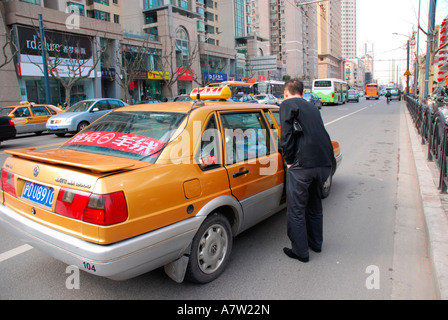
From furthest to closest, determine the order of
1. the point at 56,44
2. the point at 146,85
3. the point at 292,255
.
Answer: the point at 146,85 < the point at 56,44 < the point at 292,255

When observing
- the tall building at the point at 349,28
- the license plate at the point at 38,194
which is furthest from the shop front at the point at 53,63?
the tall building at the point at 349,28

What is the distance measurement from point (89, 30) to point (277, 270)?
34.1 metres

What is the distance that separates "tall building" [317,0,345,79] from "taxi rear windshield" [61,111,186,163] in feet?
408

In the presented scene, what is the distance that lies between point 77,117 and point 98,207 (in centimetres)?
1350

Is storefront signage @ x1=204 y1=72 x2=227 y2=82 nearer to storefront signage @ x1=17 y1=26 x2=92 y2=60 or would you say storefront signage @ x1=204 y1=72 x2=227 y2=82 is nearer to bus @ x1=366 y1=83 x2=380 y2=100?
storefront signage @ x1=17 y1=26 x2=92 y2=60

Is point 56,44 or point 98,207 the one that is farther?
point 56,44

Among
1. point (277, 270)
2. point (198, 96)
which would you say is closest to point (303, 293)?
point (277, 270)

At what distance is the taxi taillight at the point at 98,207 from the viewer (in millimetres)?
2324

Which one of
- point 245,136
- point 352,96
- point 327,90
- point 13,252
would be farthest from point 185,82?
point 13,252

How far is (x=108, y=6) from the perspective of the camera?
4634cm

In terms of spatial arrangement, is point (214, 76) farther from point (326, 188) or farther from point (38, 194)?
point (38, 194)

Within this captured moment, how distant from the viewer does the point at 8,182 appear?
10.2 feet

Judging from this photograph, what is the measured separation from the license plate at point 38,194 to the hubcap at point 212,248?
4.09 ft

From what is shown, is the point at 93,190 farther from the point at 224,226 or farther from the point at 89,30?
the point at 89,30
